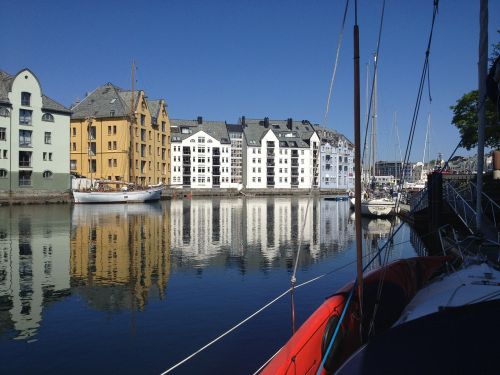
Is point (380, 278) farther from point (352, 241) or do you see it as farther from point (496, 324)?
point (352, 241)

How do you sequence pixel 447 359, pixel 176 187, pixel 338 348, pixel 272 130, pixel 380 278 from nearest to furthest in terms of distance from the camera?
pixel 447 359, pixel 338 348, pixel 380 278, pixel 176 187, pixel 272 130

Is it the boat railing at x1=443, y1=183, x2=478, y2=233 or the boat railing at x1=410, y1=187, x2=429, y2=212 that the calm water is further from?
the boat railing at x1=443, y1=183, x2=478, y2=233

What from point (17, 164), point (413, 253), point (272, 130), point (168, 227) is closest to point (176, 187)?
point (272, 130)

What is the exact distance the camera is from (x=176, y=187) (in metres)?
130

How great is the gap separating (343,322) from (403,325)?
241cm

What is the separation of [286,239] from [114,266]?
1411 centimetres

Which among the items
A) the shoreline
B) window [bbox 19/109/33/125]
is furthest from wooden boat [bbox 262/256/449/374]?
window [bbox 19/109/33/125]

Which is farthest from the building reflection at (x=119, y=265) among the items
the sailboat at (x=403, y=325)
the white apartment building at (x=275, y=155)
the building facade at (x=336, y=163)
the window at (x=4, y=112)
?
the building facade at (x=336, y=163)

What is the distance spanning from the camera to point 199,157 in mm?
138250

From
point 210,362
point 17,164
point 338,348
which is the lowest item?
point 210,362

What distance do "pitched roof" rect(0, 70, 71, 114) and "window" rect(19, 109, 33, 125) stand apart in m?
2.88

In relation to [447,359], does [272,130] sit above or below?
above

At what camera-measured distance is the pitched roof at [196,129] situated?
139875 millimetres

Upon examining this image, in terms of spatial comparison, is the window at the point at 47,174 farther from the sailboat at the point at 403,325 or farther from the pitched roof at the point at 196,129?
the sailboat at the point at 403,325
